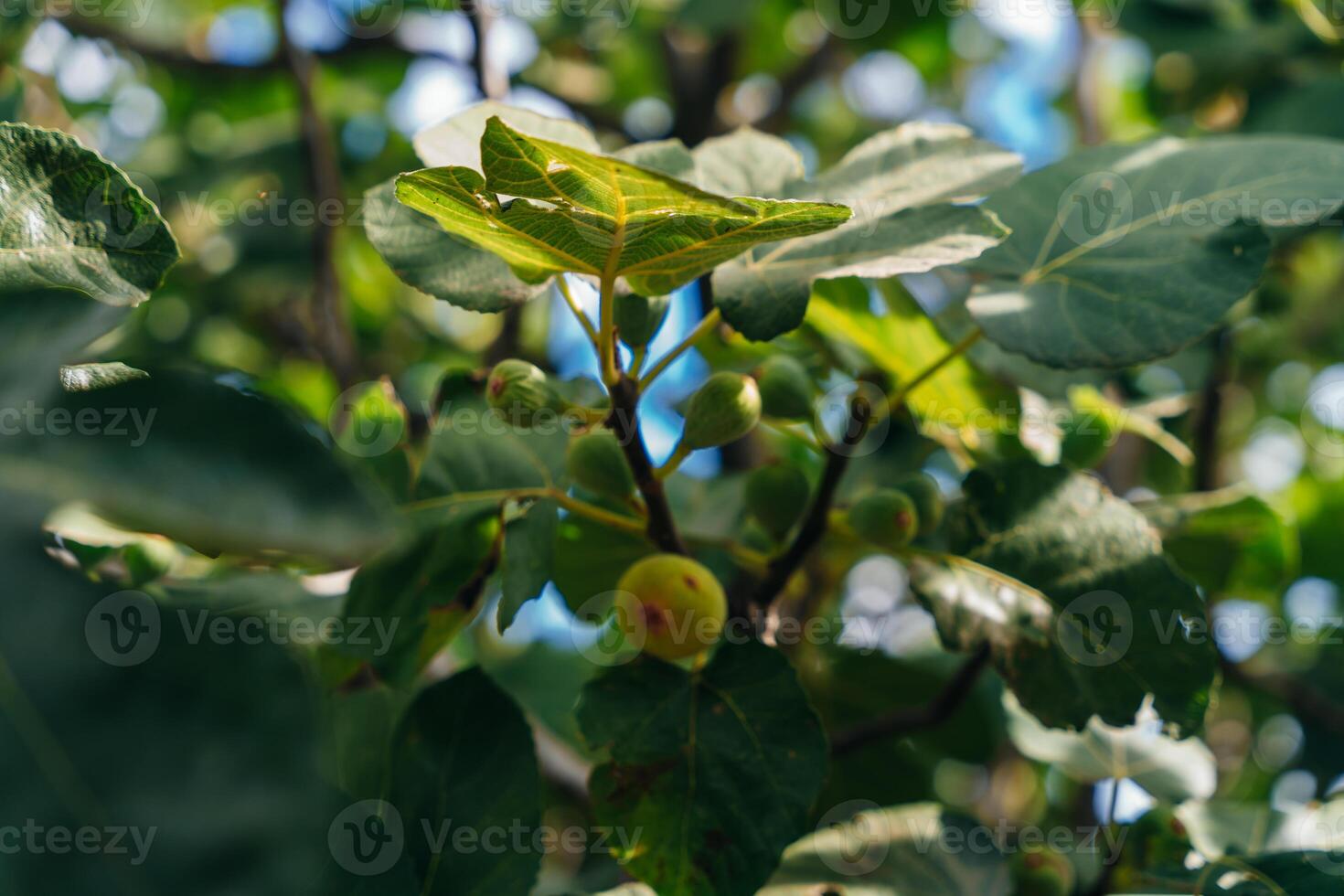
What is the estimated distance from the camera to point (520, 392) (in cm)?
95

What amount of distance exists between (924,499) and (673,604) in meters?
0.39

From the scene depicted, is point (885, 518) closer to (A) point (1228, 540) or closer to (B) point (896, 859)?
(B) point (896, 859)

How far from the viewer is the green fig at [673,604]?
1014 mm

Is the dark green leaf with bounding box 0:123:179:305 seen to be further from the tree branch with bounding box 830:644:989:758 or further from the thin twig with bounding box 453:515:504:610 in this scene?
the tree branch with bounding box 830:644:989:758

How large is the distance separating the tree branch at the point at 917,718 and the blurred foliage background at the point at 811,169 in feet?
0.57

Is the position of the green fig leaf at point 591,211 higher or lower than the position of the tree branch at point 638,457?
higher

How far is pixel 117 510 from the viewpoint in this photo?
17.2 inches

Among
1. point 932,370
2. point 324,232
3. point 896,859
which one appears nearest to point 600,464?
point 932,370

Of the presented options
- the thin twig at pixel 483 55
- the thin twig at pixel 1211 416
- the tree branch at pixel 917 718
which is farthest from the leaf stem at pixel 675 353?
the thin twig at pixel 1211 416

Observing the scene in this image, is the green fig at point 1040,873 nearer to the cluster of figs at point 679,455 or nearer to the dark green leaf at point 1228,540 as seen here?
the cluster of figs at point 679,455

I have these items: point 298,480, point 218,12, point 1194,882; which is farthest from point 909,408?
point 218,12

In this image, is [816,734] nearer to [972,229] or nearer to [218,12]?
[972,229]

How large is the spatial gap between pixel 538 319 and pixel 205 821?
2.93 m

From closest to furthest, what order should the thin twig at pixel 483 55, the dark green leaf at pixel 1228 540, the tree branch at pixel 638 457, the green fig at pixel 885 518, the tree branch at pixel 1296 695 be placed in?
the tree branch at pixel 638 457 → the green fig at pixel 885 518 → the dark green leaf at pixel 1228 540 → the thin twig at pixel 483 55 → the tree branch at pixel 1296 695
